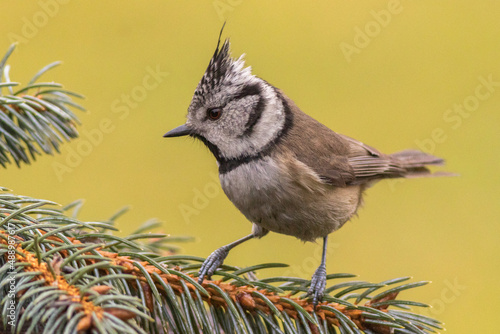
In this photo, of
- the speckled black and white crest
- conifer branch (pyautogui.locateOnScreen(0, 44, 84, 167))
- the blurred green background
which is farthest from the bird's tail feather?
conifer branch (pyautogui.locateOnScreen(0, 44, 84, 167))

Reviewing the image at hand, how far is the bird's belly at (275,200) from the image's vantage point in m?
2.55

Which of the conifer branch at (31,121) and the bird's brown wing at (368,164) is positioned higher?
the bird's brown wing at (368,164)

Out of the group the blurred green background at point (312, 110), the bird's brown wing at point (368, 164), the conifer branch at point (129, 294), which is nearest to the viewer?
the conifer branch at point (129, 294)

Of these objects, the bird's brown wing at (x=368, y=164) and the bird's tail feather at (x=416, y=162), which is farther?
the bird's tail feather at (x=416, y=162)

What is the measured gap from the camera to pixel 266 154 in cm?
266

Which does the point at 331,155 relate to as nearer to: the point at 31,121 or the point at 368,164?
the point at 368,164

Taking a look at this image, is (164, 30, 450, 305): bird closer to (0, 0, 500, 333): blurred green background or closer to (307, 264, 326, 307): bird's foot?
(307, 264, 326, 307): bird's foot

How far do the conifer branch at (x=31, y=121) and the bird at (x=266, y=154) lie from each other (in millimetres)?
702

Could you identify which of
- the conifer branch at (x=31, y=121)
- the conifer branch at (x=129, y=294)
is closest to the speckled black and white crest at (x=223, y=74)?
the conifer branch at (x=31, y=121)

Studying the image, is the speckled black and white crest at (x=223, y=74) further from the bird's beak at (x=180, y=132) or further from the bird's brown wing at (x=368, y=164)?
the bird's brown wing at (x=368, y=164)

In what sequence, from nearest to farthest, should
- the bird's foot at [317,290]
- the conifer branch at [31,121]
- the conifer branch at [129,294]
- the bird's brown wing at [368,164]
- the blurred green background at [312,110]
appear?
1. the conifer branch at [129,294]
2. the bird's foot at [317,290]
3. the conifer branch at [31,121]
4. the bird's brown wing at [368,164]
5. the blurred green background at [312,110]

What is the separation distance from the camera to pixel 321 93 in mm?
5137

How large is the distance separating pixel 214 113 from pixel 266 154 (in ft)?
1.10

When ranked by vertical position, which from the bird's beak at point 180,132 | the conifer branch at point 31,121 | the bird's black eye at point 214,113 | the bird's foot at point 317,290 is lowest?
the bird's foot at point 317,290
